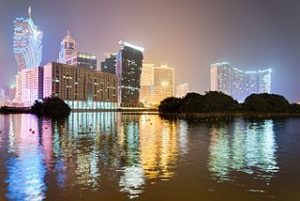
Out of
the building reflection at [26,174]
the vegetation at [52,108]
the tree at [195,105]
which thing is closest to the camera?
the building reflection at [26,174]

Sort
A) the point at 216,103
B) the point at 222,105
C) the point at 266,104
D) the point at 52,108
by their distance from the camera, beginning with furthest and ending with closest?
the point at 52,108
the point at 266,104
the point at 222,105
the point at 216,103

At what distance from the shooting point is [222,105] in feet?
397

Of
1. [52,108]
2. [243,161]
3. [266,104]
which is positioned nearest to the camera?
[243,161]

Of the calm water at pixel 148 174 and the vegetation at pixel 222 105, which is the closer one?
the calm water at pixel 148 174

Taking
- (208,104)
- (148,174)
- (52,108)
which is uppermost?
(208,104)

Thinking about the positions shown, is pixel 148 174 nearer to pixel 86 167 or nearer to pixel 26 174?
pixel 86 167

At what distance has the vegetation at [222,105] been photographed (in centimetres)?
11570

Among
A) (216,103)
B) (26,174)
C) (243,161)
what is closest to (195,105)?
(216,103)

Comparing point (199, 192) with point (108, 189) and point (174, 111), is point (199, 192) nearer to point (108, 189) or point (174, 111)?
point (108, 189)

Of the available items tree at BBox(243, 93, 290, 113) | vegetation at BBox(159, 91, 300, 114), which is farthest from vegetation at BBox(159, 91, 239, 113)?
tree at BBox(243, 93, 290, 113)

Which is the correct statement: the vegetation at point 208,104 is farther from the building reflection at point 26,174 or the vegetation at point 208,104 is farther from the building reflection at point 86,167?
the building reflection at point 26,174

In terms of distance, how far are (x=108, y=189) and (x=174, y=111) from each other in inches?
4998

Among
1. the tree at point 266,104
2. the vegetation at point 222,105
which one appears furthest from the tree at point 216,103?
the tree at point 266,104

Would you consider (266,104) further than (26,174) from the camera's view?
Yes
